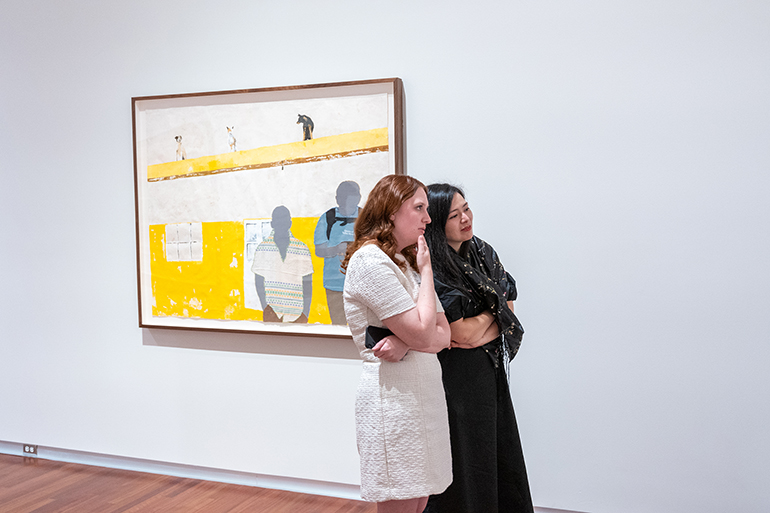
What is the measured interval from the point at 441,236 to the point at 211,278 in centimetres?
163

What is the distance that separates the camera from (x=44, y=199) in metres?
3.69

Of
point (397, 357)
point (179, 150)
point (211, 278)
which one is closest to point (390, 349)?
point (397, 357)

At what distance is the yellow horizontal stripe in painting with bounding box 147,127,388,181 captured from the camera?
2.99 meters

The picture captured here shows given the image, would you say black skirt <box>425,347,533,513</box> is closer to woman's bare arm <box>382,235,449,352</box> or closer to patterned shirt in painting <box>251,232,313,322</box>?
woman's bare arm <box>382,235,449,352</box>

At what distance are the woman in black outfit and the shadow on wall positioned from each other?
1.02m

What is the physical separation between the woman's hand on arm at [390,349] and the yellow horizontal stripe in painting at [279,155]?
1410 mm

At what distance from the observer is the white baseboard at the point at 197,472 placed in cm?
316

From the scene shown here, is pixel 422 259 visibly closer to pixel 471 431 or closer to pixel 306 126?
pixel 471 431

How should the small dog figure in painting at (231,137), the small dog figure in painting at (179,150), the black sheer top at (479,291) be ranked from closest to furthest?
the black sheer top at (479,291) → the small dog figure in painting at (231,137) → the small dog figure in painting at (179,150)

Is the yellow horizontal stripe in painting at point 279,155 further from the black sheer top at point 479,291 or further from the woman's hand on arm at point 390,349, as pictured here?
the woman's hand on arm at point 390,349

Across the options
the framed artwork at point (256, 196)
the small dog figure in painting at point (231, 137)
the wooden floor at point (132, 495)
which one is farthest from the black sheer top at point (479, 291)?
the small dog figure in painting at point (231, 137)

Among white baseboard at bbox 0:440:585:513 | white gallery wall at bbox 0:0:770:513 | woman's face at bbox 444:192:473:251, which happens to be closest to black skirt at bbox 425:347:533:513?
woman's face at bbox 444:192:473:251

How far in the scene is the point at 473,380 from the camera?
2.13 meters

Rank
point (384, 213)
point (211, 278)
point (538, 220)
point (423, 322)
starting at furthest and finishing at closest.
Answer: point (211, 278) → point (538, 220) → point (384, 213) → point (423, 322)
